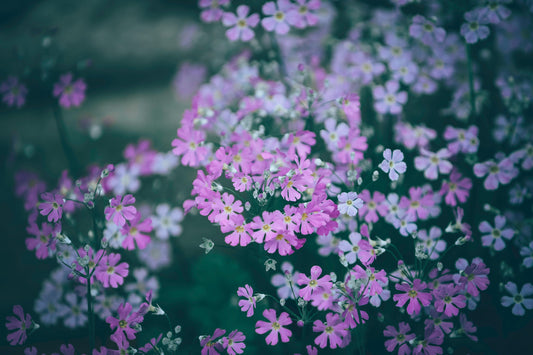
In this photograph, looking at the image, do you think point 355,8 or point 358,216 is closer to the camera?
point 358,216

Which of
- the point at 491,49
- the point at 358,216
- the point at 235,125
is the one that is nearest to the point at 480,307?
the point at 358,216

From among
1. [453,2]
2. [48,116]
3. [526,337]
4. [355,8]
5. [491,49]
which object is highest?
[453,2]

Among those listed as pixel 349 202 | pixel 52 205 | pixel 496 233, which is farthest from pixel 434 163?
pixel 52 205

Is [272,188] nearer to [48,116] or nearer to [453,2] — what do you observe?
[453,2]

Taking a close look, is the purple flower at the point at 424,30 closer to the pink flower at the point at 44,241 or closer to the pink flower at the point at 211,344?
the pink flower at the point at 211,344

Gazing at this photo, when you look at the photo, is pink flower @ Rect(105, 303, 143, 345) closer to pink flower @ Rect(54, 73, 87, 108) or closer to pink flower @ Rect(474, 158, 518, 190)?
pink flower @ Rect(54, 73, 87, 108)

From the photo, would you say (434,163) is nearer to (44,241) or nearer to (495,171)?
(495,171)
